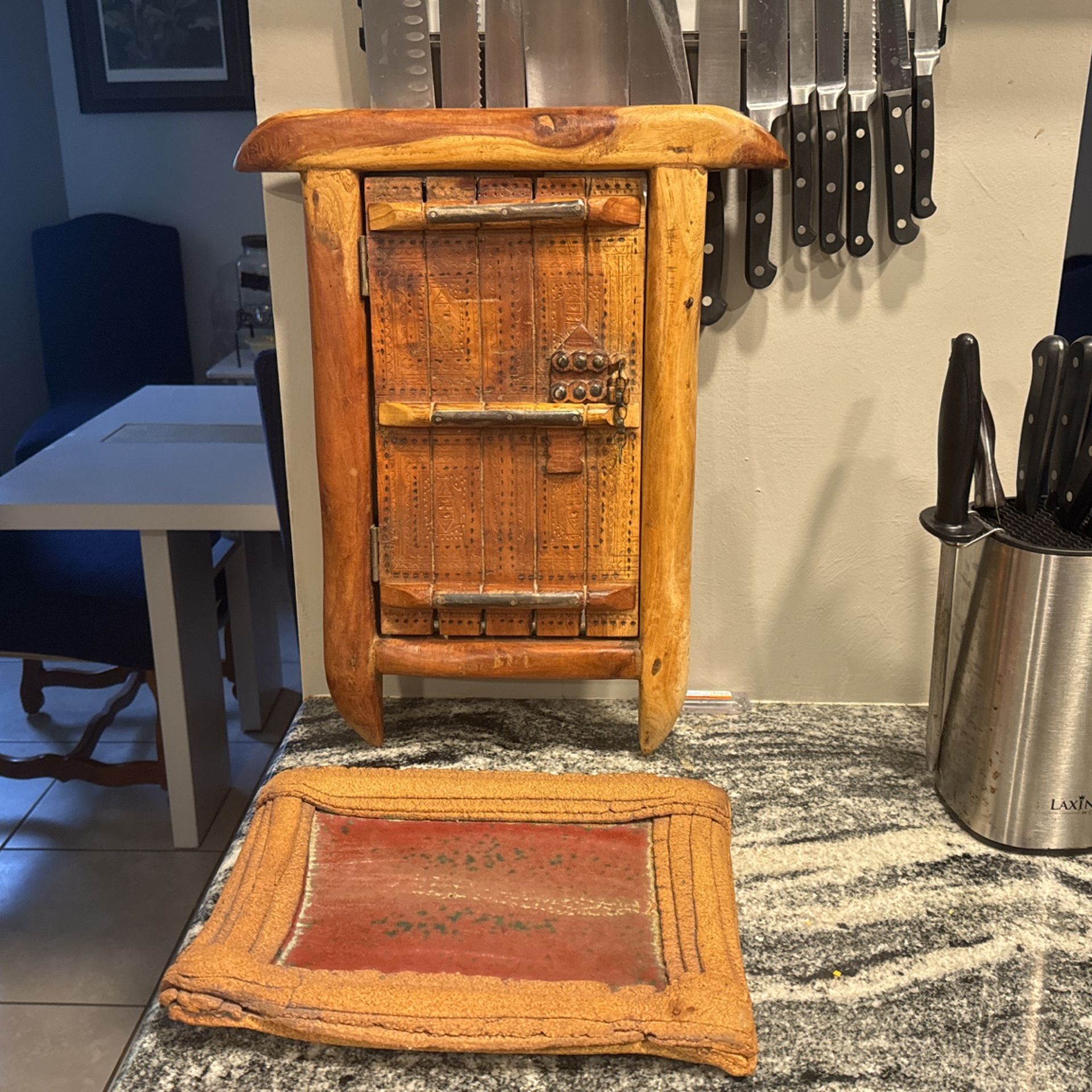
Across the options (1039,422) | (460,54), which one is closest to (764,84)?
(460,54)

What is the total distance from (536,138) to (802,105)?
27cm

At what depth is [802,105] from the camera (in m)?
1.03

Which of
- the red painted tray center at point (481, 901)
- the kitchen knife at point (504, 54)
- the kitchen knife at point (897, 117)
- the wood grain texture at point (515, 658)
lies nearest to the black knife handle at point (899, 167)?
the kitchen knife at point (897, 117)

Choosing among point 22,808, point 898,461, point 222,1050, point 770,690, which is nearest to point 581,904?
point 222,1050

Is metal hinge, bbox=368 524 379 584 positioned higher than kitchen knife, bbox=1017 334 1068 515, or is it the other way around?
kitchen knife, bbox=1017 334 1068 515

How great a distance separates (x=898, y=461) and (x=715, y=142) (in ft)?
1.31

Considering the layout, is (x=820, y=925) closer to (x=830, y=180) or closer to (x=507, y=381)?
(x=507, y=381)

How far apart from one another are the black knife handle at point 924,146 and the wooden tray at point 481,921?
1.88ft

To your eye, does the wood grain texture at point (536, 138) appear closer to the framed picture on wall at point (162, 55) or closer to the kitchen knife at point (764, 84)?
the kitchen knife at point (764, 84)

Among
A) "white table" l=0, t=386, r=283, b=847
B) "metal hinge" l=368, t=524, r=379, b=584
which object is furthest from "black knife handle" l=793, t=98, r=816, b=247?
"white table" l=0, t=386, r=283, b=847

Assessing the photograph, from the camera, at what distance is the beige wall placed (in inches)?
41.1

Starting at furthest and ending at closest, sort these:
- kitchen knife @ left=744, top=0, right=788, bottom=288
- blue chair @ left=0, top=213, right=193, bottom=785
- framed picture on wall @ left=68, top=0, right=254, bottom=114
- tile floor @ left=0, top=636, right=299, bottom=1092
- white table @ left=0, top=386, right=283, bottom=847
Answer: framed picture on wall @ left=68, top=0, right=254, bottom=114 → blue chair @ left=0, top=213, right=193, bottom=785 → white table @ left=0, top=386, right=283, bottom=847 → tile floor @ left=0, top=636, right=299, bottom=1092 → kitchen knife @ left=744, top=0, right=788, bottom=288

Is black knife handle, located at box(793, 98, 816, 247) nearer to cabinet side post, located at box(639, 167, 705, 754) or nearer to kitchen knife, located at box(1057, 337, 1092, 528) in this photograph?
cabinet side post, located at box(639, 167, 705, 754)

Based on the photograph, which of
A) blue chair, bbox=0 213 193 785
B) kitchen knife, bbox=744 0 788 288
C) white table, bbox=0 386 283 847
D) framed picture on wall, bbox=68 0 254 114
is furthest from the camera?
framed picture on wall, bbox=68 0 254 114
